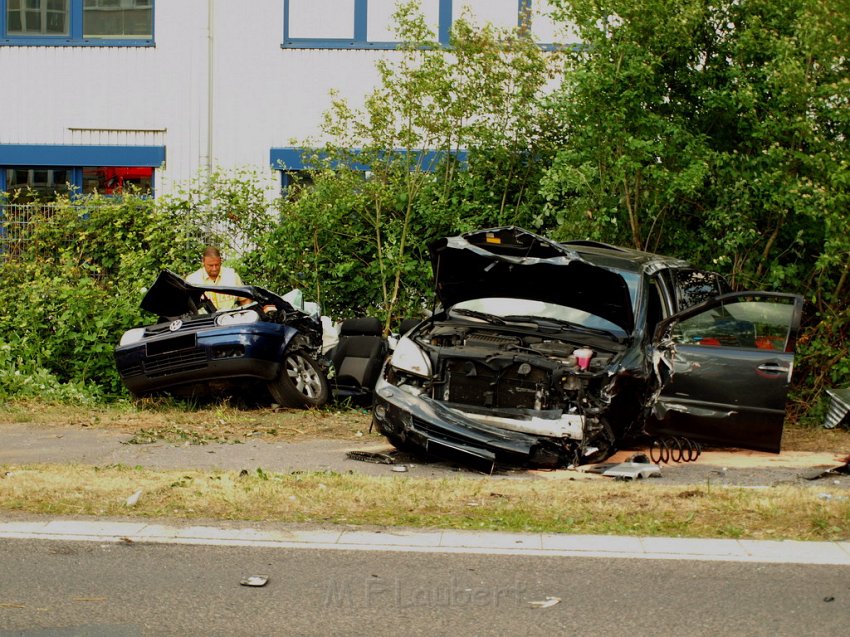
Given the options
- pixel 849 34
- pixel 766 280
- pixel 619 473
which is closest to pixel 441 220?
pixel 766 280

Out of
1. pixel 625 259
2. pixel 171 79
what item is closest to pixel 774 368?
pixel 625 259

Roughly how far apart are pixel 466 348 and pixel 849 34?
527 cm

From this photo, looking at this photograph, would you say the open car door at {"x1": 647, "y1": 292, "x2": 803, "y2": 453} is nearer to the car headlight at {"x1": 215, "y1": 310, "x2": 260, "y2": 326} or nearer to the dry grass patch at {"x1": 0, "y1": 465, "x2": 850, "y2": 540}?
the dry grass patch at {"x1": 0, "y1": 465, "x2": 850, "y2": 540}

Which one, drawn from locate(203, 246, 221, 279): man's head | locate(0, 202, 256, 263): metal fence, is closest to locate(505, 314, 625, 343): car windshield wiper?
locate(203, 246, 221, 279): man's head

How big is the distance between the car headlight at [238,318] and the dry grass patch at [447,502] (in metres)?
3.81

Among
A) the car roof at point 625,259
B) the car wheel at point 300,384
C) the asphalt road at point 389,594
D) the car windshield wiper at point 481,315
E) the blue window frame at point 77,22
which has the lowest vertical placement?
the car wheel at point 300,384

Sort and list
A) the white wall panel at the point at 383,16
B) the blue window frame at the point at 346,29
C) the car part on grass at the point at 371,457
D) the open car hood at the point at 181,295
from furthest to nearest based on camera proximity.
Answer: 1. the blue window frame at the point at 346,29
2. the white wall panel at the point at 383,16
3. the open car hood at the point at 181,295
4. the car part on grass at the point at 371,457

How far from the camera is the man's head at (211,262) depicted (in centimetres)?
1424

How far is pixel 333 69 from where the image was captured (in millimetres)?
19906

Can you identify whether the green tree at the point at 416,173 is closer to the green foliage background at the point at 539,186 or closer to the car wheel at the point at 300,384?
the green foliage background at the point at 539,186

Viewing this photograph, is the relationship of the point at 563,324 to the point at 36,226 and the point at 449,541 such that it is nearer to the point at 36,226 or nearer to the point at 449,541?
the point at 449,541

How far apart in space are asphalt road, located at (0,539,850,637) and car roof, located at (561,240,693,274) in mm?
4266

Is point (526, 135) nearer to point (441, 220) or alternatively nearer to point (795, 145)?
point (441, 220)

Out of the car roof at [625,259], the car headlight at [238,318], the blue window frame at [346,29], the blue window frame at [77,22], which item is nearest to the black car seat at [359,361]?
the car headlight at [238,318]
